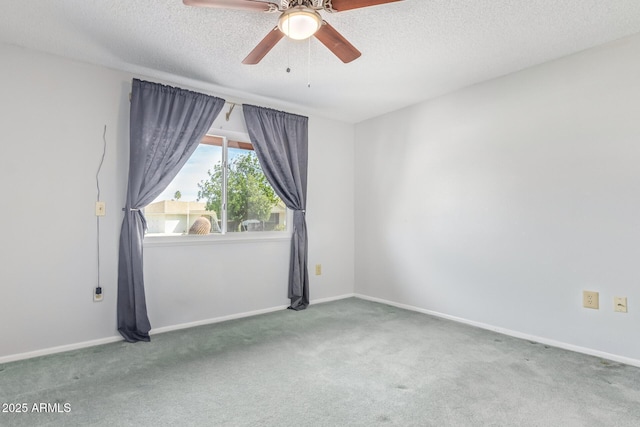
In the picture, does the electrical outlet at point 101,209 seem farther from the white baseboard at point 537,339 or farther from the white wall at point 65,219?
the white baseboard at point 537,339

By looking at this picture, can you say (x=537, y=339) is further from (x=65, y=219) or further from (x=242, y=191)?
(x=65, y=219)

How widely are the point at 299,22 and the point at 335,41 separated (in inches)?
11.4

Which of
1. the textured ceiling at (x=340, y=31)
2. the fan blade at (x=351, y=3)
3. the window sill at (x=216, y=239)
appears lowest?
the window sill at (x=216, y=239)

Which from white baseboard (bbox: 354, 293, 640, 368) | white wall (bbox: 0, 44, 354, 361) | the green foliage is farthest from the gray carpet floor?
the green foliage

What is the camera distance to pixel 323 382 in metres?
2.09

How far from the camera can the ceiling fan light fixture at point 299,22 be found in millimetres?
1796

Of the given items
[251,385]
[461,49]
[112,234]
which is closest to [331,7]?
[461,49]

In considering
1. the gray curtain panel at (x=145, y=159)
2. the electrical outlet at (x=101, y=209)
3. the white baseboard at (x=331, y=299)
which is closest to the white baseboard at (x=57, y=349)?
the gray curtain panel at (x=145, y=159)

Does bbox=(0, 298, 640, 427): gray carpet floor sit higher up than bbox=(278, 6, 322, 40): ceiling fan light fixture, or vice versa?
bbox=(278, 6, 322, 40): ceiling fan light fixture

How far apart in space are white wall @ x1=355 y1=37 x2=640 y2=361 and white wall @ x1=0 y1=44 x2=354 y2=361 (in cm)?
236

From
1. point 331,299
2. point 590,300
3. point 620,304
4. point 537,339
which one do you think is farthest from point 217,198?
point 620,304

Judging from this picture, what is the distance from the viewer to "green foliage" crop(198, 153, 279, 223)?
3.47 metres

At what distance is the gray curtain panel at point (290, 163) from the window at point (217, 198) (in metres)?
0.18

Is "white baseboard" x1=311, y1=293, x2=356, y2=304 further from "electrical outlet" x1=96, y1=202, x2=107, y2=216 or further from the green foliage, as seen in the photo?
"electrical outlet" x1=96, y1=202, x2=107, y2=216
